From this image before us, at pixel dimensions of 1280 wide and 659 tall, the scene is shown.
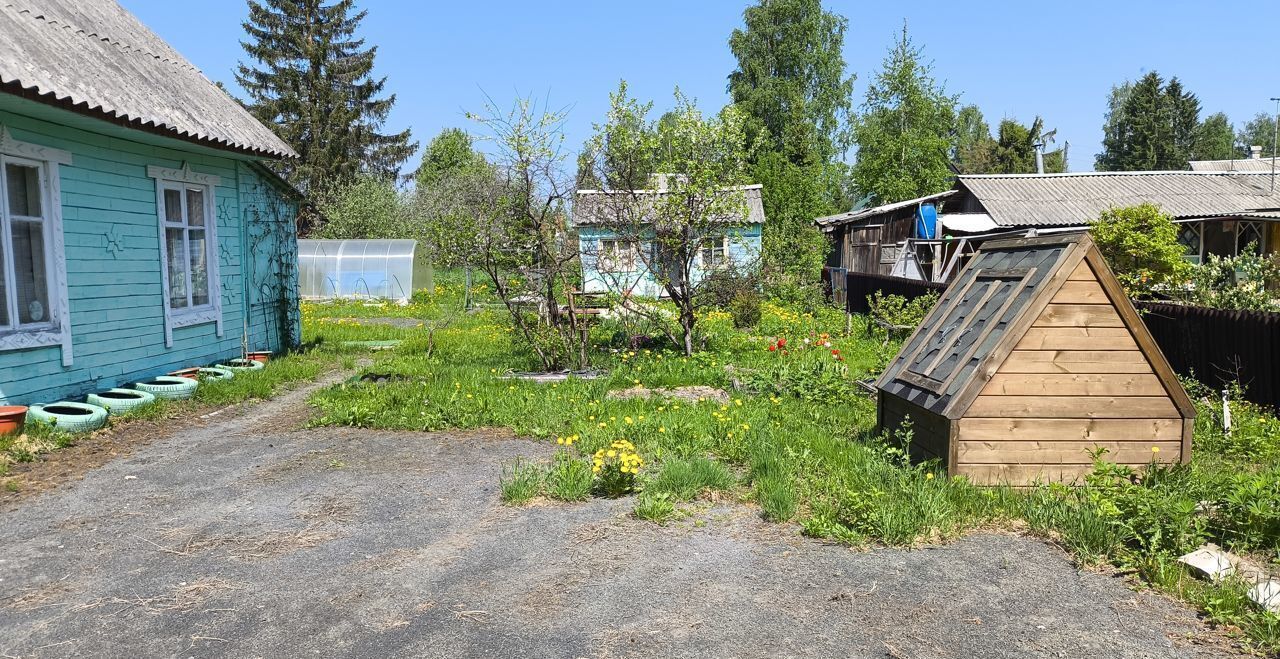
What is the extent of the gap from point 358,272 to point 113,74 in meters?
16.4

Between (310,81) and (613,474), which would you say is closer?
(613,474)

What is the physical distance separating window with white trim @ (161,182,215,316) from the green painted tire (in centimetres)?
86

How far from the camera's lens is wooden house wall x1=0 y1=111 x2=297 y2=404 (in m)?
8.30

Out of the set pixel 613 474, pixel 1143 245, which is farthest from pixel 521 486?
pixel 1143 245

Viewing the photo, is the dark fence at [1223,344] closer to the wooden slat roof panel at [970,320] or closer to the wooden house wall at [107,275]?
the wooden slat roof panel at [970,320]

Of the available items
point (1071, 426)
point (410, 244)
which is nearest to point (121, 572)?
point (1071, 426)

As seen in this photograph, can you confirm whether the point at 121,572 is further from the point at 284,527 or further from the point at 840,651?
the point at 840,651

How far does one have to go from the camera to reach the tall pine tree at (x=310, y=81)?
3847cm

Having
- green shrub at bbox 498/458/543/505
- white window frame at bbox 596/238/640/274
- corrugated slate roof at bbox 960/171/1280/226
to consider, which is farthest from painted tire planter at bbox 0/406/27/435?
corrugated slate roof at bbox 960/171/1280/226

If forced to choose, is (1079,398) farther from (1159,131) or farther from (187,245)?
(1159,131)

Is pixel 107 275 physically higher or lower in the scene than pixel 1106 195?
lower

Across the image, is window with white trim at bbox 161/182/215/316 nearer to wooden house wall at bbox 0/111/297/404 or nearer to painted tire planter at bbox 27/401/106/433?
wooden house wall at bbox 0/111/297/404

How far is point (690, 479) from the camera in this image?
601 centimetres

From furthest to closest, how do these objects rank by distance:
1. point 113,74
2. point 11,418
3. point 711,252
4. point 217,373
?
point 711,252, point 217,373, point 113,74, point 11,418
